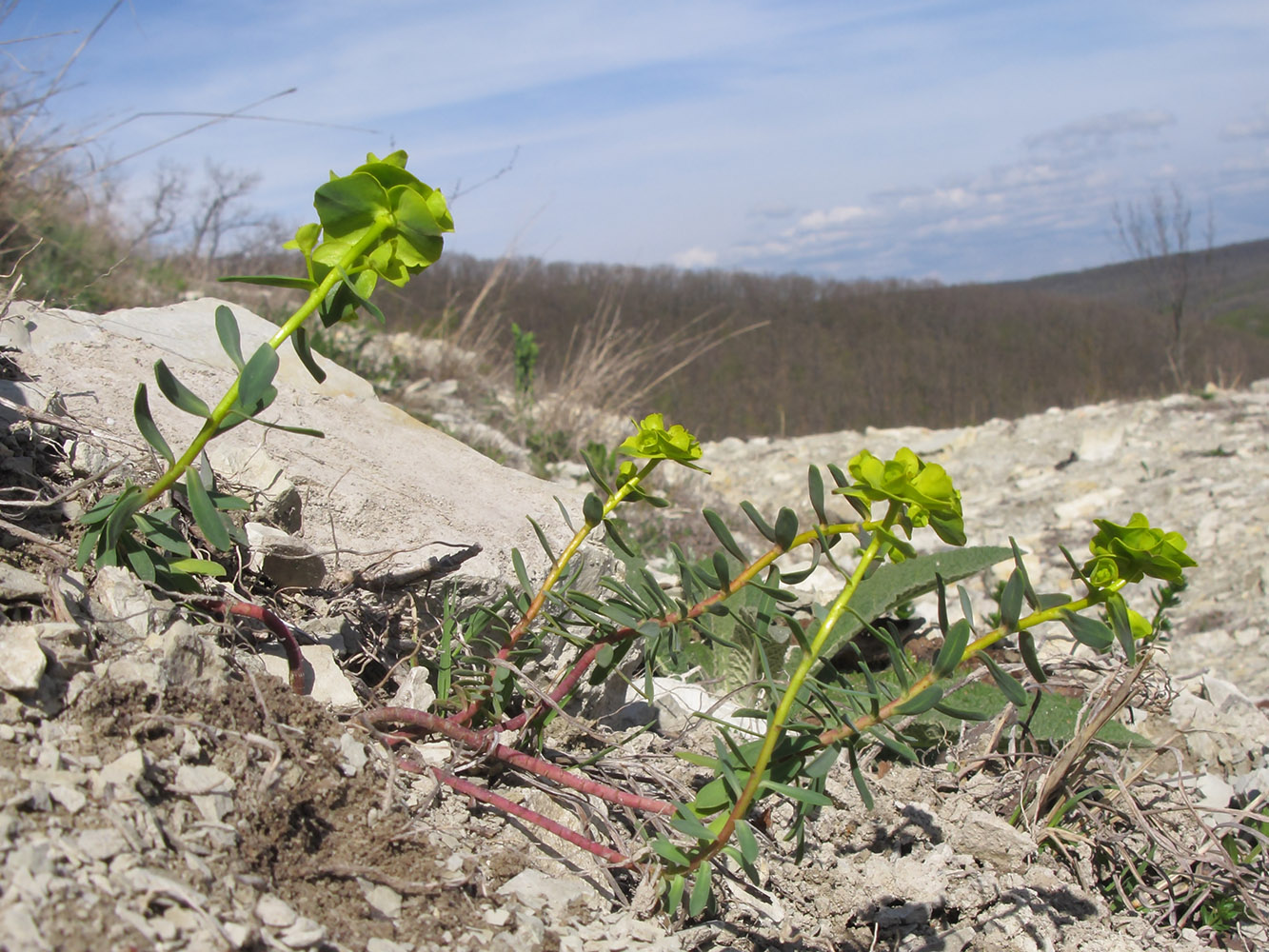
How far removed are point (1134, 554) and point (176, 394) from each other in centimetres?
119

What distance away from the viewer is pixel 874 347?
3259 cm

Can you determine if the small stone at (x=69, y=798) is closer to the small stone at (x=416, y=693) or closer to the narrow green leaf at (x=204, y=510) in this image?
the narrow green leaf at (x=204, y=510)

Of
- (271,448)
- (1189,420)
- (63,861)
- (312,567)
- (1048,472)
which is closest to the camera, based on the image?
(63,861)

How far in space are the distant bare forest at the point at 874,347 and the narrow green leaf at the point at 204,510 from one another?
70.4 feet

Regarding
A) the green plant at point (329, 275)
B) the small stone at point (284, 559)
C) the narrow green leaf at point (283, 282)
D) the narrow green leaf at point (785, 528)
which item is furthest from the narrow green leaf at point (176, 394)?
the narrow green leaf at point (785, 528)

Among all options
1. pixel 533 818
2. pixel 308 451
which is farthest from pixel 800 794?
pixel 308 451

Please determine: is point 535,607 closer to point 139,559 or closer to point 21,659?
point 139,559

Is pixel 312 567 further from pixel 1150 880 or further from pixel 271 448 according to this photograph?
pixel 1150 880

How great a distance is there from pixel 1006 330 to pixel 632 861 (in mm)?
36710

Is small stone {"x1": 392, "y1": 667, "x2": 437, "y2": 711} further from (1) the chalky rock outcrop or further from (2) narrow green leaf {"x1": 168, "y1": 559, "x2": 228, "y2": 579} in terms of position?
(2) narrow green leaf {"x1": 168, "y1": 559, "x2": 228, "y2": 579}

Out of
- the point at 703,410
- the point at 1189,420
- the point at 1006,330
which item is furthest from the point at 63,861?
the point at 1006,330

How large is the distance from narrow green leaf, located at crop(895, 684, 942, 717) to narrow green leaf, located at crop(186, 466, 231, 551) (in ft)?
2.82

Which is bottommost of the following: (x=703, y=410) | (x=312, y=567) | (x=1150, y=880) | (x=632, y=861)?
(x=703, y=410)

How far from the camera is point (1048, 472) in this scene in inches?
330
